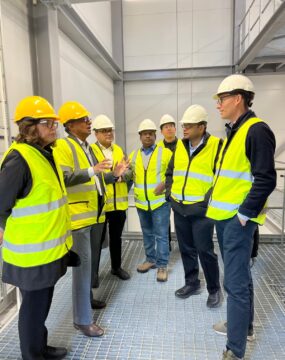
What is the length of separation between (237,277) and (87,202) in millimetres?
1139

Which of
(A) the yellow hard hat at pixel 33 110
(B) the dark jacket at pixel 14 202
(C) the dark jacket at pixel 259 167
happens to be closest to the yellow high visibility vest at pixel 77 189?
(B) the dark jacket at pixel 14 202

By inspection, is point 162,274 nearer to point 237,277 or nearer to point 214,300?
point 214,300

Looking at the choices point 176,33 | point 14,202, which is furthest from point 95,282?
point 176,33

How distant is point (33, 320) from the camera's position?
162cm

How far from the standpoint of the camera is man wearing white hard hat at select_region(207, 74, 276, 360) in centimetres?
155

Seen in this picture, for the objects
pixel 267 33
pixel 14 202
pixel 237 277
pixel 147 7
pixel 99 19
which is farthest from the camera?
pixel 147 7

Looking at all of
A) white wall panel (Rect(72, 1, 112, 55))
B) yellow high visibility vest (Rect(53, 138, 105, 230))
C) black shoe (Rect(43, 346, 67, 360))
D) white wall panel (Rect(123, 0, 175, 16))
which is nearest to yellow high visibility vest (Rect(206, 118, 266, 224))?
yellow high visibility vest (Rect(53, 138, 105, 230))

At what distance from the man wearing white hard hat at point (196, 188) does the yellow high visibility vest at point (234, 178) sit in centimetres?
55

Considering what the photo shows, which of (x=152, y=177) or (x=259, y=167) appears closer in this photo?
(x=259, y=167)

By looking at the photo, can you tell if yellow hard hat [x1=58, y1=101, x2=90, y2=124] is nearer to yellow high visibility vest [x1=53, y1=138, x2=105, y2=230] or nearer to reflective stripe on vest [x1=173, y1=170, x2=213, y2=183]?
yellow high visibility vest [x1=53, y1=138, x2=105, y2=230]

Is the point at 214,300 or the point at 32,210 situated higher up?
the point at 32,210

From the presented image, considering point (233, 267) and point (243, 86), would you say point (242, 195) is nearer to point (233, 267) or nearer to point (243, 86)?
point (233, 267)

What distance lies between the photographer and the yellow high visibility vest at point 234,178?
1.64 meters

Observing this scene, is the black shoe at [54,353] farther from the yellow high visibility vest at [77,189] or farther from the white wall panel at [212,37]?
the white wall panel at [212,37]
